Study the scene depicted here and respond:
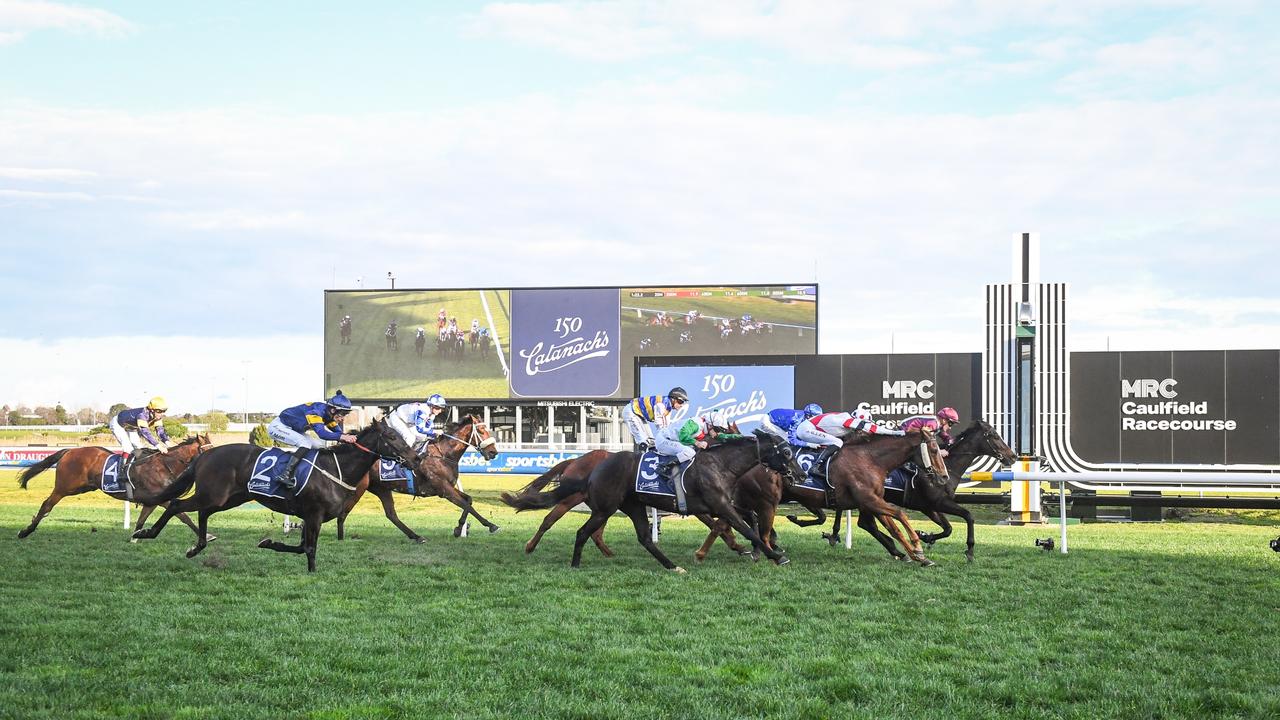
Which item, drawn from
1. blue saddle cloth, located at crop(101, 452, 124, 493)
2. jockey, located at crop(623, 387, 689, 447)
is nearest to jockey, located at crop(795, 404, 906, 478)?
jockey, located at crop(623, 387, 689, 447)

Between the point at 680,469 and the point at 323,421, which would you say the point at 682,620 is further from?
the point at 323,421

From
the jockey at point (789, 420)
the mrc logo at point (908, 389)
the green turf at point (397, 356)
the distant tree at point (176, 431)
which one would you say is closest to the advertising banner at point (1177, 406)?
the mrc logo at point (908, 389)

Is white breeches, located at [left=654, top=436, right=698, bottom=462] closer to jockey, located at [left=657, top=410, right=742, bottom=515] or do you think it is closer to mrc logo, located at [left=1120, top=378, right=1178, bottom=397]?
jockey, located at [left=657, top=410, right=742, bottom=515]

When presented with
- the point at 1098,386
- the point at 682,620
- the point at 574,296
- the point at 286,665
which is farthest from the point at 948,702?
the point at 574,296

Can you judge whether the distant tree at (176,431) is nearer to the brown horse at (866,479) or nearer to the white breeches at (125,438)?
the white breeches at (125,438)

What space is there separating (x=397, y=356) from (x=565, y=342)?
6.06 metres

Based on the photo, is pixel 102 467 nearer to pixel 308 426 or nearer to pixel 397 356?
pixel 308 426

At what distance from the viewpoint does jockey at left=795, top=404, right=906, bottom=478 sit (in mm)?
11312

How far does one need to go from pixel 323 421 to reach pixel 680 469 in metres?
3.43

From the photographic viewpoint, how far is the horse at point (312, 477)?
33.9 ft

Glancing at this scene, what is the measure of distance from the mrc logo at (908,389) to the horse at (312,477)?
1462 centimetres

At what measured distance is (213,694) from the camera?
5.36 m

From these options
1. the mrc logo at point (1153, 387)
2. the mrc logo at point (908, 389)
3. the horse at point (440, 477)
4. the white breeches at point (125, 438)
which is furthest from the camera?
the mrc logo at point (908, 389)

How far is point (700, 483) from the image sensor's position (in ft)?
34.5
